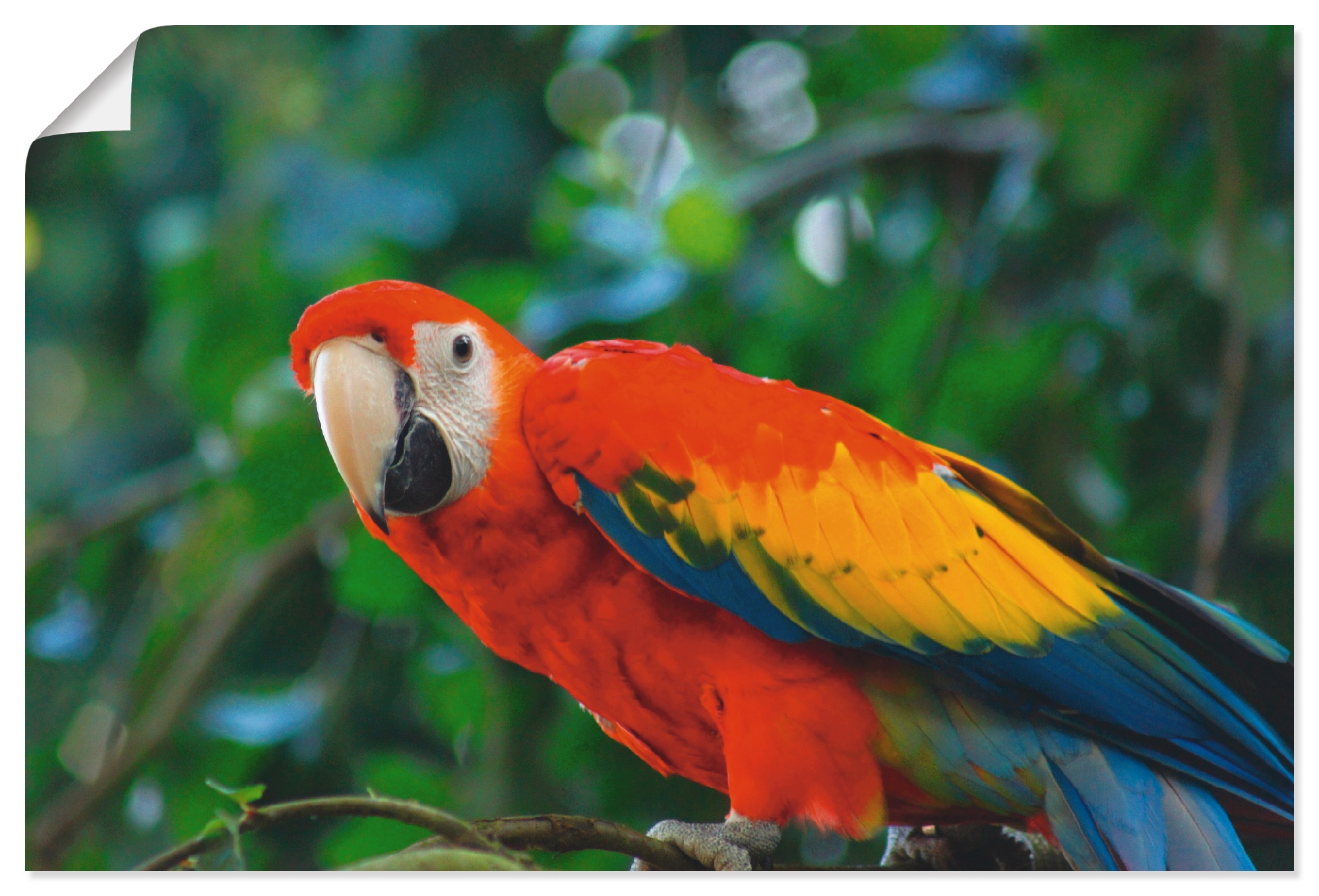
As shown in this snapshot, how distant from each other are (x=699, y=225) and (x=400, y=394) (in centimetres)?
60

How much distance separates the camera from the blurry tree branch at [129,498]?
1.43 m

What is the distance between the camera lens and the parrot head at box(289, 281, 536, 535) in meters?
0.97

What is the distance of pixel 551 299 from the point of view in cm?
151

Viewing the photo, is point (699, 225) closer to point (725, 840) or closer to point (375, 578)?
point (375, 578)

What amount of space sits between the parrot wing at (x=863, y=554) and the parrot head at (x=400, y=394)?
6cm

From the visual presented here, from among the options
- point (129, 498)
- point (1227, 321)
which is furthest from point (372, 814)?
point (1227, 321)

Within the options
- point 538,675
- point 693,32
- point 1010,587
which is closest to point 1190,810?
point 1010,587

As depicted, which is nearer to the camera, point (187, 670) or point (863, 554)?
point (863, 554)

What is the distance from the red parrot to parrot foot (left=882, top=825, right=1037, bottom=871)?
0.27 m

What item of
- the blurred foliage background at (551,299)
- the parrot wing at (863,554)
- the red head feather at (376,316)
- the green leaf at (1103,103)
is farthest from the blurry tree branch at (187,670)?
the green leaf at (1103,103)

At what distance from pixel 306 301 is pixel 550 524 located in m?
0.76

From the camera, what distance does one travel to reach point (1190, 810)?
1.04m

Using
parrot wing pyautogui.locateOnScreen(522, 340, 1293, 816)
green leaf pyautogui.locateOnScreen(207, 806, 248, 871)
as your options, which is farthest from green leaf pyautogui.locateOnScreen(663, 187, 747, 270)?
green leaf pyautogui.locateOnScreen(207, 806, 248, 871)
